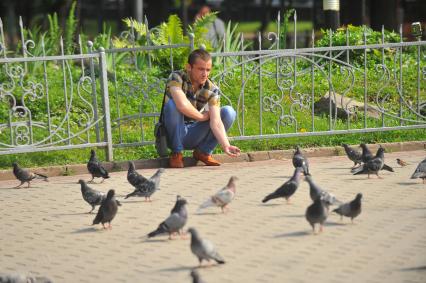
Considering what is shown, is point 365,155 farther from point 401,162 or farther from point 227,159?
point 227,159

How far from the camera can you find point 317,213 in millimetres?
8445

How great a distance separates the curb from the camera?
1179cm

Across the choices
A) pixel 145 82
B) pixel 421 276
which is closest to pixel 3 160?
pixel 145 82

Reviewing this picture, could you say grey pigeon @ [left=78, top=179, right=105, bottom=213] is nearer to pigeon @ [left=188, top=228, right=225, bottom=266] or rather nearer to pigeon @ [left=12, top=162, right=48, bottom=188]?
pigeon @ [left=12, top=162, right=48, bottom=188]

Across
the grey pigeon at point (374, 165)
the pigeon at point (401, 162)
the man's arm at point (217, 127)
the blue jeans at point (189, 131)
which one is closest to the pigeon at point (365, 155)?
the grey pigeon at point (374, 165)

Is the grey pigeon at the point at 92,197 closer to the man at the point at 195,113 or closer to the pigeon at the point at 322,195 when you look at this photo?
the man at the point at 195,113

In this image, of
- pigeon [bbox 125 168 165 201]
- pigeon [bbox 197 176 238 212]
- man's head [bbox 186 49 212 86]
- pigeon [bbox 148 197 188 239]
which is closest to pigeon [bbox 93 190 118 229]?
pigeon [bbox 148 197 188 239]

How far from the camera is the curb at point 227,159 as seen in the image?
11.8 m

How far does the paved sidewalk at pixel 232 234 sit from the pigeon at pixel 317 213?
0.14 meters

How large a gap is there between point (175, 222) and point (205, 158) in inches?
138

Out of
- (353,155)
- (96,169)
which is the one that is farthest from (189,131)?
(353,155)

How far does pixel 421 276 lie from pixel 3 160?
6223 millimetres

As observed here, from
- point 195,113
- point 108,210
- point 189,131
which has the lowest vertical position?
point 108,210

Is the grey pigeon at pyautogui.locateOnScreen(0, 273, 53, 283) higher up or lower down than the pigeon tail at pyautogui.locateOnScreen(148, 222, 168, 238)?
lower down
